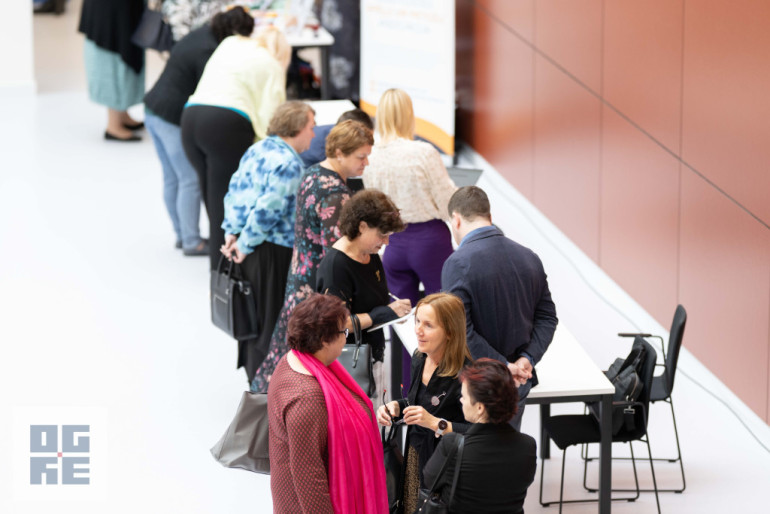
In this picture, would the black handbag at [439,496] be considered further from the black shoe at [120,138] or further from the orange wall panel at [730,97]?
the black shoe at [120,138]

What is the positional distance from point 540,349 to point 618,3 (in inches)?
134

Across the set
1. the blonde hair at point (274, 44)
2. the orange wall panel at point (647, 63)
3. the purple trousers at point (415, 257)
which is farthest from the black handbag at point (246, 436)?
the blonde hair at point (274, 44)

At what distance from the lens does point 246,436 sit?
430 cm

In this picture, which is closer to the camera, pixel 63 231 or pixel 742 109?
pixel 742 109

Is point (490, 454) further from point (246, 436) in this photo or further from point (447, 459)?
point (246, 436)

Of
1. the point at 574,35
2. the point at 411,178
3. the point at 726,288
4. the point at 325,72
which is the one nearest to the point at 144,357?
the point at 411,178

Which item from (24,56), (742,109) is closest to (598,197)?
(742,109)

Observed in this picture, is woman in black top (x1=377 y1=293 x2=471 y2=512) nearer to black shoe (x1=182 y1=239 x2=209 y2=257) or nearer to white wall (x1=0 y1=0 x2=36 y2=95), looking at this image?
black shoe (x1=182 y1=239 x2=209 y2=257)

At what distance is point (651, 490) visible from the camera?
5312mm

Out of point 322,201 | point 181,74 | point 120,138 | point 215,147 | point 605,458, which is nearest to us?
point 605,458

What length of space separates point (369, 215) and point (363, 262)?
24 cm

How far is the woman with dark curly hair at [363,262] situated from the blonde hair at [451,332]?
0.65 m

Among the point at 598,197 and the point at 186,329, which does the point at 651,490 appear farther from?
the point at 186,329

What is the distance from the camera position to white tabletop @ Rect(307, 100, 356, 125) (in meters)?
7.89
